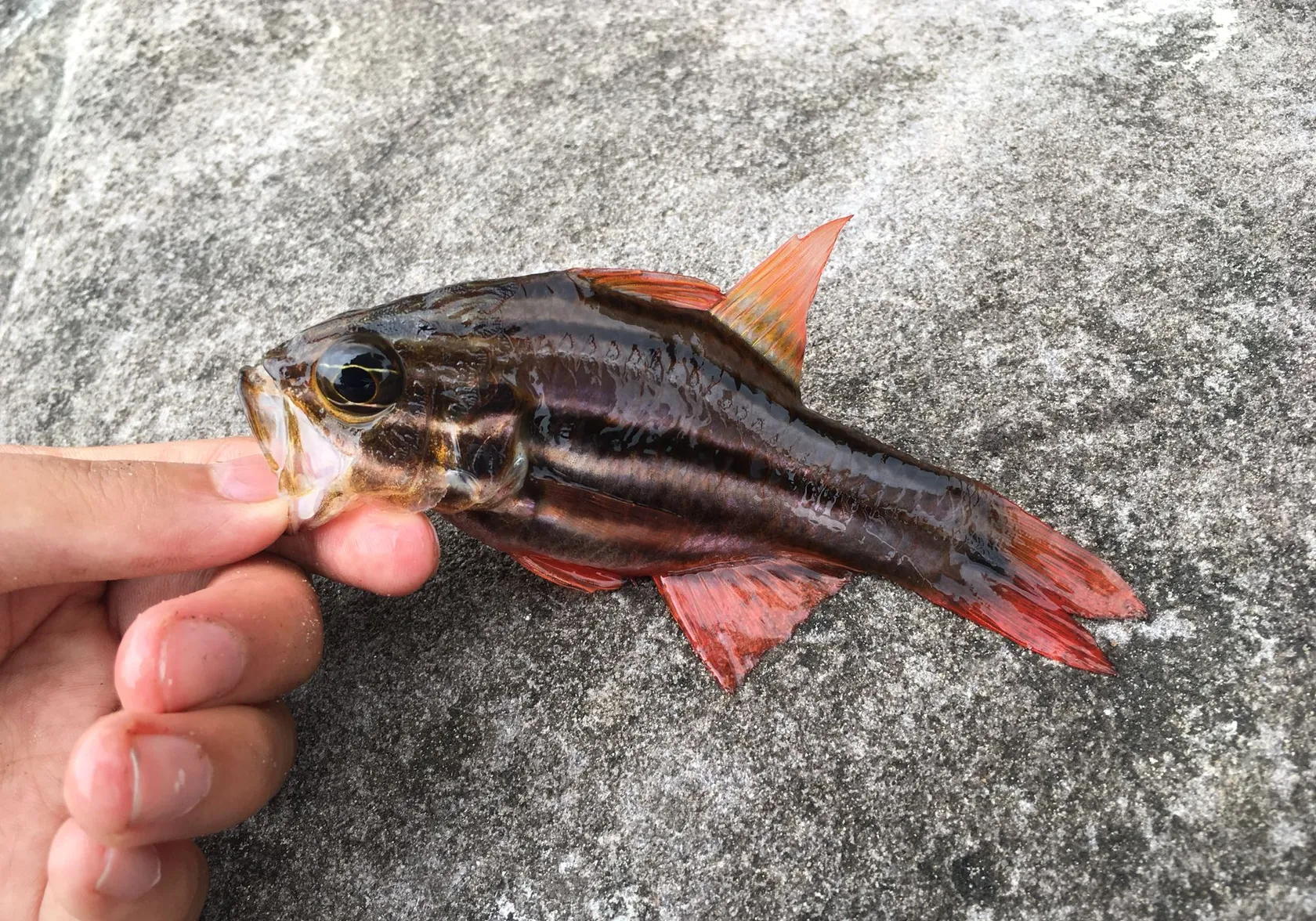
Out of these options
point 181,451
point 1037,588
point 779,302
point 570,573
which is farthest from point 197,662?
point 1037,588

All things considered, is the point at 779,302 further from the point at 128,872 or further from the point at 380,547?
the point at 128,872

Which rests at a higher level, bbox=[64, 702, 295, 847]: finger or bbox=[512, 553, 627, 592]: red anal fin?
bbox=[64, 702, 295, 847]: finger

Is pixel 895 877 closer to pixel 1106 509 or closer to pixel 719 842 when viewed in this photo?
pixel 719 842

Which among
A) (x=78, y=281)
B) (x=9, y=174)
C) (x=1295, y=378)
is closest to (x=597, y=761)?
(x=1295, y=378)

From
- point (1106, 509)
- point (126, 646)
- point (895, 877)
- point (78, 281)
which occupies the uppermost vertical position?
point (126, 646)

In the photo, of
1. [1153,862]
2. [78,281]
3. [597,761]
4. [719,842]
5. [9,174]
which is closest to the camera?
[1153,862]

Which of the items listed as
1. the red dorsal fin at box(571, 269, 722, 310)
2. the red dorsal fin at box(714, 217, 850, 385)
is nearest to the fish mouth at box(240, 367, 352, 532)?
the red dorsal fin at box(571, 269, 722, 310)

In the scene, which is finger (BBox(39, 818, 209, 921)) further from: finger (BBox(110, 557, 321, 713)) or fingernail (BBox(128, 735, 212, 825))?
finger (BBox(110, 557, 321, 713))
